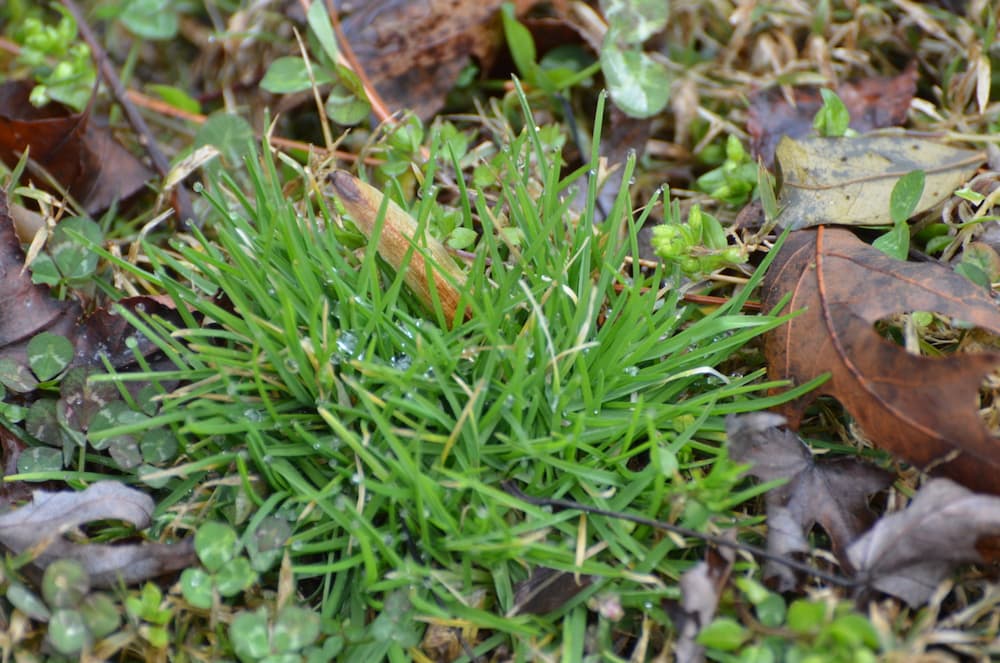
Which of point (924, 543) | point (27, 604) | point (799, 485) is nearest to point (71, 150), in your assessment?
point (27, 604)

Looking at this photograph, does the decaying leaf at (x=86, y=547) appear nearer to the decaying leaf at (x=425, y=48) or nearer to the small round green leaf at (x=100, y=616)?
the small round green leaf at (x=100, y=616)

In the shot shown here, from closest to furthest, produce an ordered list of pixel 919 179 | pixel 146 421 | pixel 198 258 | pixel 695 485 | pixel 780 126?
pixel 695 485
pixel 146 421
pixel 198 258
pixel 919 179
pixel 780 126

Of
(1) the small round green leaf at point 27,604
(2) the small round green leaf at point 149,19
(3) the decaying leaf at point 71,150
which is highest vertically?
(2) the small round green leaf at point 149,19

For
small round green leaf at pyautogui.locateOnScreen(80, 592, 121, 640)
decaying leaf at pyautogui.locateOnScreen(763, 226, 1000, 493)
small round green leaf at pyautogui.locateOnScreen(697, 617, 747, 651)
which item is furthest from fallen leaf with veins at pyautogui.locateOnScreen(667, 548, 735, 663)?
small round green leaf at pyautogui.locateOnScreen(80, 592, 121, 640)

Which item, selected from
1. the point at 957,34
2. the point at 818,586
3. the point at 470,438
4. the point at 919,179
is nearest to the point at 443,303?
the point at 470,438

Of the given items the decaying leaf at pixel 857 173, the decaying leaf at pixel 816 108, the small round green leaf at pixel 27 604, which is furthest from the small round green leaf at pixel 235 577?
the decaying leaf at pixel 816 108

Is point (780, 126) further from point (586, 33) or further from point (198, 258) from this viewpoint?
point (198, 258)
